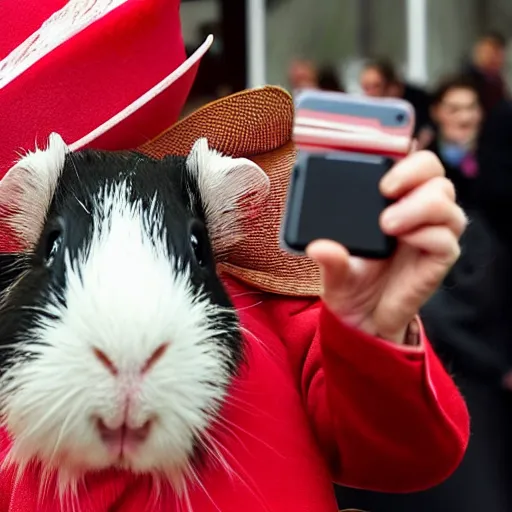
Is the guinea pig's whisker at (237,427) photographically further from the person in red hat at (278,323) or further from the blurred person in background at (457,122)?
the blurred person in background at (457,122)

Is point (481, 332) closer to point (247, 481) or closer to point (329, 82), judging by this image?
point (247, 481)

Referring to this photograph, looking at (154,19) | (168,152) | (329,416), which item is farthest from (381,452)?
(154,19)

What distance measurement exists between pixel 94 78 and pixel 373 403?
417 millimetres

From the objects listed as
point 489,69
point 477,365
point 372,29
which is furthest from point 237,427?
point 372,29

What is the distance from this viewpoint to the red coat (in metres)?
0.70

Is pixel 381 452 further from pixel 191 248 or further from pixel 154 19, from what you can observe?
pixel 154 19

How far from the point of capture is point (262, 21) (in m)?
5.25

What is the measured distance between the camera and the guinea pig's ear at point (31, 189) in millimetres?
744

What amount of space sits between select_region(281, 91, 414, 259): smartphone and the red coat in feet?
0.25

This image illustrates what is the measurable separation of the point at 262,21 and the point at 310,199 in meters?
4.80

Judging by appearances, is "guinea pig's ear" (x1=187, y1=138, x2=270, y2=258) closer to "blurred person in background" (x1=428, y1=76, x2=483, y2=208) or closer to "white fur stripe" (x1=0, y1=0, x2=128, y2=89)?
"white fur stripe" (x1=0, y1=0, x2=128, y2=89)

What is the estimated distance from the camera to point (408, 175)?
63cm

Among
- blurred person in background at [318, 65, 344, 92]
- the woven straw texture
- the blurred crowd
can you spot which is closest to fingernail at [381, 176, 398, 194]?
the woven straw texture

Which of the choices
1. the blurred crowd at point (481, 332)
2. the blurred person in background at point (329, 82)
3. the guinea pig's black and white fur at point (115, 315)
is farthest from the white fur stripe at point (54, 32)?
the blurred person in background at point (329, 82)
